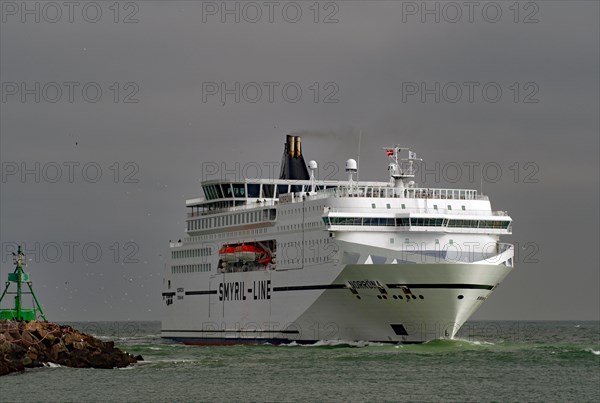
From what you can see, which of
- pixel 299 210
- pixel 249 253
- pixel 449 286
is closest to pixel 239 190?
pixel 249 253

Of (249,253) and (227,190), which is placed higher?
(227,190)

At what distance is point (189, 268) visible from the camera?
75.4m

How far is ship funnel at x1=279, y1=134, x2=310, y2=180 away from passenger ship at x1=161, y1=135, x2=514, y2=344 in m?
2.90

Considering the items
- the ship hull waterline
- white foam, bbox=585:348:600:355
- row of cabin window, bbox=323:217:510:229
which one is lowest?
white foam, bbox=585:348:600:355

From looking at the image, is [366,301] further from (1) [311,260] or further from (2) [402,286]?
(1) [311,260]

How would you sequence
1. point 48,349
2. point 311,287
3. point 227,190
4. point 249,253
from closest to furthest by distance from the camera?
1. point 48,349
2. point 311,287
3. point 249,253
4. point 227,190

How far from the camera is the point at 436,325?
186 ft

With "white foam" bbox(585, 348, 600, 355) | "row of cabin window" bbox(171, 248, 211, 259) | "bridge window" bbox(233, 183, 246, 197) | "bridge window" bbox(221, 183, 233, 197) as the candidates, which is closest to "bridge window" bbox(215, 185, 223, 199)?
"bridge window" bbox(221, 183, 233, 197)

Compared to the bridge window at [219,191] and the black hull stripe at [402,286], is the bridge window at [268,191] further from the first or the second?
the black hull stripe at [402,286]

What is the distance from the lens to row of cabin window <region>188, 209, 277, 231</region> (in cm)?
6606

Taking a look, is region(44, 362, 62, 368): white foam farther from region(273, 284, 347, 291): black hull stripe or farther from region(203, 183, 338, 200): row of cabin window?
region(203, 183, 338, 200): row of cabin window

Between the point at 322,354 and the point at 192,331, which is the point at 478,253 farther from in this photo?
the point at 192,331

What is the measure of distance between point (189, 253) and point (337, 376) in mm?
28551

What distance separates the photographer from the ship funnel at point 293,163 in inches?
2901
